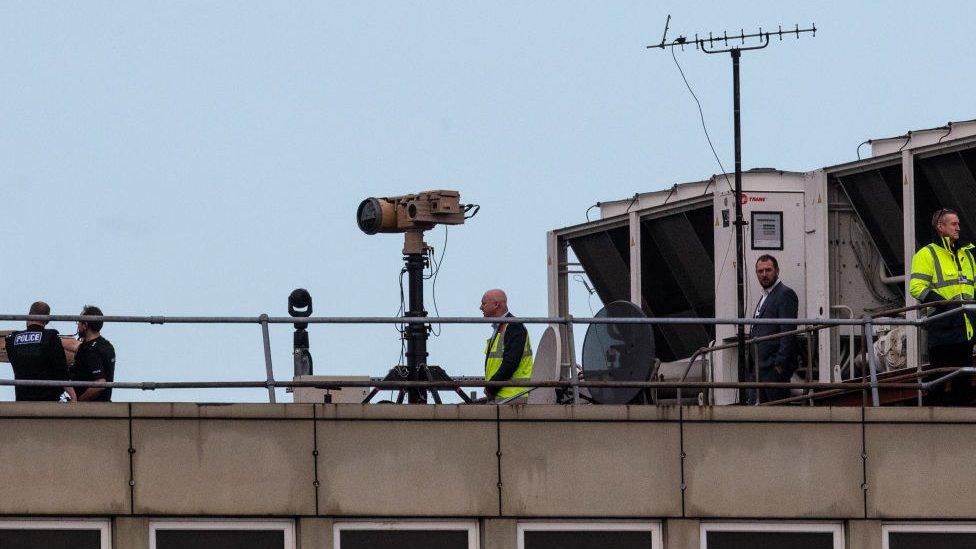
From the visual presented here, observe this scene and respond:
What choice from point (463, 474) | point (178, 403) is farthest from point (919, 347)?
point (178, 403)

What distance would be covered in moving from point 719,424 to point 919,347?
10.4 feet

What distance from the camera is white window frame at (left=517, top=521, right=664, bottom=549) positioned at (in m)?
20.1

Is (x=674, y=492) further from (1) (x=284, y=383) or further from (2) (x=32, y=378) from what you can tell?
(2) (x=32, y=378)

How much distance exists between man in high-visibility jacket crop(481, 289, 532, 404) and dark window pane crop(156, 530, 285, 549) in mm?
2557

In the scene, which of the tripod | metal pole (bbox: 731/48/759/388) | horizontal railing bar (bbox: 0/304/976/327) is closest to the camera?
horizontal railing bar (bbox: 0/304/976/327)

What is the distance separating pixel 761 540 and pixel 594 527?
139 centimetres

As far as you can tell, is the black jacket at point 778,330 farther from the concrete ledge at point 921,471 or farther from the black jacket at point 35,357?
the black jacket at point 35,357

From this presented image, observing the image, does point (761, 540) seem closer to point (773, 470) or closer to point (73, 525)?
point (773, 470)

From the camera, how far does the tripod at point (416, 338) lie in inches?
849

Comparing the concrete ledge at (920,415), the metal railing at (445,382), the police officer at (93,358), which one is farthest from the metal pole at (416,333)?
the concrete ledge at (920,415)

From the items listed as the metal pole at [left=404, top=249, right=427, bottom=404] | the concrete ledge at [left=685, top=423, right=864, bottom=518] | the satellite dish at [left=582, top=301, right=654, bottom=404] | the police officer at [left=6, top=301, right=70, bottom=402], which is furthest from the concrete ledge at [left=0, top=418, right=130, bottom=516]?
the concrete ledge at [left=685, top=423, right=864, bottom=518]

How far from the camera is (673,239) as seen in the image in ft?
90.3

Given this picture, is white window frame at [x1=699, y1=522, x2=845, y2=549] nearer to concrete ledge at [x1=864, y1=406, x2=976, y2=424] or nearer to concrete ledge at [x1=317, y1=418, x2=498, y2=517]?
concrete ledge at [x1=864, y1=406, x2=976, y2=424]

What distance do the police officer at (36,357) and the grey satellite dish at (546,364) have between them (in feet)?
14.5
